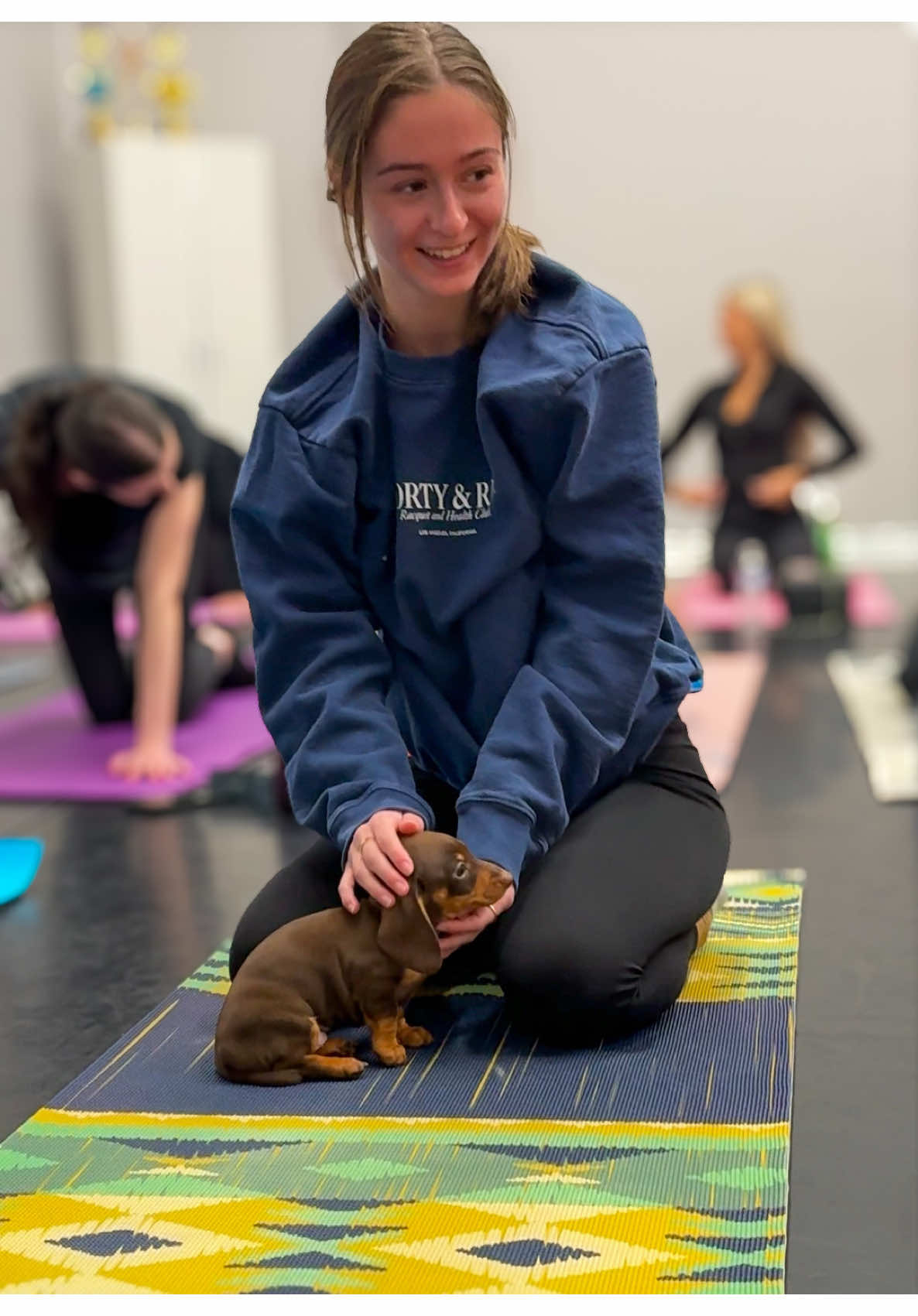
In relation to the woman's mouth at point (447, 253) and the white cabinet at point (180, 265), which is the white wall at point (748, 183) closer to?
the white cabinet at point (180, 265)

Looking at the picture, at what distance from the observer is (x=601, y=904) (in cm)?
176

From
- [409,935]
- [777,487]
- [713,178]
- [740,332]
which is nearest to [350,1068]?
[409,935]

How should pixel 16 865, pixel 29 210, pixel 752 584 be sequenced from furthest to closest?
pixel 29 210 < pixel 752 584 < pixel 16 865

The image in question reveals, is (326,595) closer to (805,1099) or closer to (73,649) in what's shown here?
(805,1099)

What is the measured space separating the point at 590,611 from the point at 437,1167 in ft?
2.10

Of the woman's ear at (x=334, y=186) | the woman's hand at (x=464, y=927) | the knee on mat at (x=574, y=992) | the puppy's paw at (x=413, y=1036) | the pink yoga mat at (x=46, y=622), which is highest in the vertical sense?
the woman's ear at (x=334, y=186)

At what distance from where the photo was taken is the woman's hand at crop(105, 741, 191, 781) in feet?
10.7

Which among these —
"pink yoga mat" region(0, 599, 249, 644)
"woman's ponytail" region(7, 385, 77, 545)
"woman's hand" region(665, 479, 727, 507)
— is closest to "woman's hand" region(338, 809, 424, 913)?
"woman's ponytail" region(7, 385, 77, 545)

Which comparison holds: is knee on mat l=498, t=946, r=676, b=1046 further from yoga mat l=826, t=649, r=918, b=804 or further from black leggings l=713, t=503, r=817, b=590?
black leggings l=713, t=503, r=817, b=590

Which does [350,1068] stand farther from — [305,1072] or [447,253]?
[447,253]

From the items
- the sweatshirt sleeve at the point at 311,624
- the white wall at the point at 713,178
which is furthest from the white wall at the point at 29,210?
the sweatshirt sleeve at the point at 311,624

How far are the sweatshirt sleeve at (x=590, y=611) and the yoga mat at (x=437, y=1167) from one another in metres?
0.27

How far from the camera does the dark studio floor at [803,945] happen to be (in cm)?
143

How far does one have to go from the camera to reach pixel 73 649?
3.83 meters
